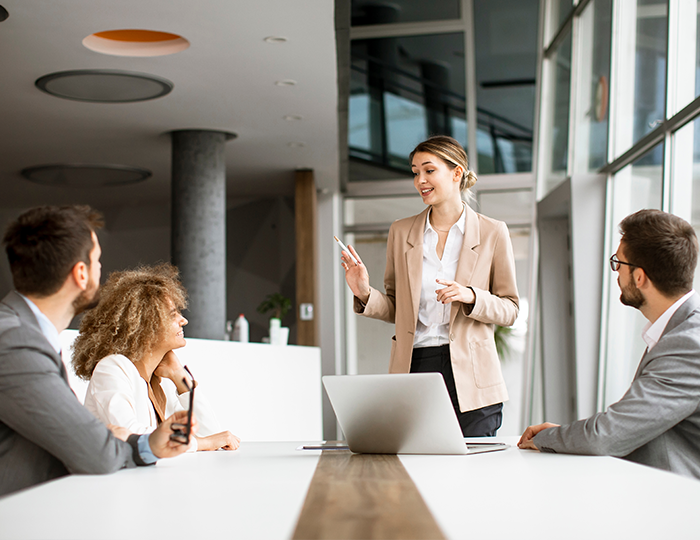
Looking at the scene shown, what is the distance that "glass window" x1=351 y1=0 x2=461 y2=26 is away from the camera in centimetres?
876

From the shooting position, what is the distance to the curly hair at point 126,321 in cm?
203

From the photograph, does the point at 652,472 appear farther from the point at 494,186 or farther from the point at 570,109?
the point at 494,186

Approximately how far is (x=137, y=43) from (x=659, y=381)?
3.95 m

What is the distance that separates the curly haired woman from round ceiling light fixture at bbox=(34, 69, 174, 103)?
293cm

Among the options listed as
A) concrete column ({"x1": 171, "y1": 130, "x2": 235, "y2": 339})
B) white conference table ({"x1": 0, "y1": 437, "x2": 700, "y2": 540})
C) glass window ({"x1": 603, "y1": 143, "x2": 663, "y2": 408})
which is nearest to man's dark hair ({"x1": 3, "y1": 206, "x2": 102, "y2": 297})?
white conference table ({"x1": 0, "y1": 437, "x2": 700, "y2": 540})

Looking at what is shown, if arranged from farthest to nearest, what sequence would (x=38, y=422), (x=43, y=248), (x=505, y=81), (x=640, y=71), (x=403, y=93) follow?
(x=403, y=93), (x=505, y=81), (x=640, y=71), (x=43, y=248), (x=38, y=422)

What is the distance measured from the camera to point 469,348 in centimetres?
224

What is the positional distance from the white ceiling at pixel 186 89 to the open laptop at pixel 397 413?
113 inches

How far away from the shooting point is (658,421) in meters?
1.51

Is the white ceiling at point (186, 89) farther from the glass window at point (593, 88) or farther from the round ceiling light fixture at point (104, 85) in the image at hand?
the glass window at point (593, 88)

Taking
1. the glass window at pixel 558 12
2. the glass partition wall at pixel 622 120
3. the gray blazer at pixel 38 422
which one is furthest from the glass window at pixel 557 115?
the gray blazer at pixel 38 422

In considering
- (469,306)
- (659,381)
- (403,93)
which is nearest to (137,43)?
(469,306)

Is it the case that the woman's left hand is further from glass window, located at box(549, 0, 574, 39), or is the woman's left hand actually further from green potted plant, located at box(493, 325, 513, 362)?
green potted plant, located at box(493, 325, 513, 362)

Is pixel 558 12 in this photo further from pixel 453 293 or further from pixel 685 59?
pixel 453 293
